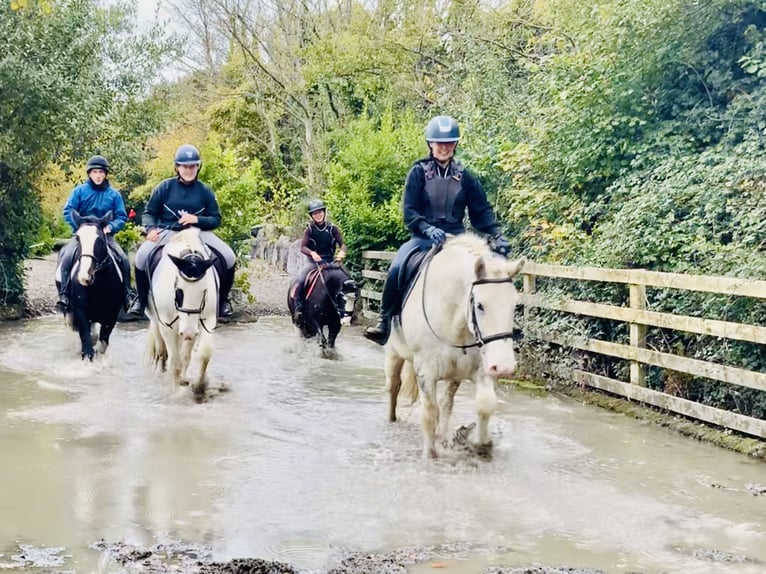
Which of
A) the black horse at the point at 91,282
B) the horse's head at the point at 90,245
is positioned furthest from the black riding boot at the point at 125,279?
the horse's head at the point at 90,245

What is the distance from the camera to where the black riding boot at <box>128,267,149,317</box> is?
1028 centimetres

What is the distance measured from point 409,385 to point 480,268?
2233 mm

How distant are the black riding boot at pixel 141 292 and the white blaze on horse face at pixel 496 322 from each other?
5.19 m

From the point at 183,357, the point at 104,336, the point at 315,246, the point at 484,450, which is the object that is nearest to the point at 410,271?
the point at 484,450

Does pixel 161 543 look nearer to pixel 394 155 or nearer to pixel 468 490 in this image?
pixel 468 490

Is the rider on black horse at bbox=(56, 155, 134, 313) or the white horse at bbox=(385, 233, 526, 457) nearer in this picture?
the white horse at bbox=(385, 233, 526, 457)

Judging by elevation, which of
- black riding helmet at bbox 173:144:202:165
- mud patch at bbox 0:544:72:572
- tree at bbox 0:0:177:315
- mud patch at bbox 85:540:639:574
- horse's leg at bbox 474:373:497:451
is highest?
tree at bbox 0:0:177:315

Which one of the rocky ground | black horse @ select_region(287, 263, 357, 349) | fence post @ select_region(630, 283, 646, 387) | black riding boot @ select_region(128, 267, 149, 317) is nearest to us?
fence post @ select_region(630, 283, 646, 387)

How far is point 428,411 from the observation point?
700cm

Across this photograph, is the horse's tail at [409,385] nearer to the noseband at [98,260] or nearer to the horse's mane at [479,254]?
the horse's mane at [479,254]

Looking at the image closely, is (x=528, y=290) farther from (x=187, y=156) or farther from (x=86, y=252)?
(x=86, y=252)

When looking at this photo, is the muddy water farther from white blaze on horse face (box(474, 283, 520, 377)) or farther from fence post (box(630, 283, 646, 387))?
white blaze on horse face (box(474, 283, 520, 377))

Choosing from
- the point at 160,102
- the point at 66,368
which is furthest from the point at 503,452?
the point at 160,102

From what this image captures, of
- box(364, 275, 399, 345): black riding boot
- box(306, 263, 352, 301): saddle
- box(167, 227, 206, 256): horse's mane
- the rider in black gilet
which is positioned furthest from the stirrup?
box(306, 263, 352, 301): saddle
